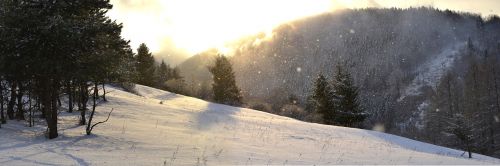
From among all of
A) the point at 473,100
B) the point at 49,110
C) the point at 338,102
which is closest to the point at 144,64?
the point at 338,102

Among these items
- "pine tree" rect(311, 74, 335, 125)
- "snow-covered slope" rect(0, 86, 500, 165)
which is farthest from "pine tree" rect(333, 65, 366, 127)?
"snow-covered slope" rect(0, 86, 500, 165)

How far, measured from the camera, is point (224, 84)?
6612 cm

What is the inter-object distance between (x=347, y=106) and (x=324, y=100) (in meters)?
2.76

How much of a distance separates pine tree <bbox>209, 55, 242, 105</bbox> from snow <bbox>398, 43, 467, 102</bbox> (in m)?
106

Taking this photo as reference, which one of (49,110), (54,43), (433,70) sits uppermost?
(433,70)

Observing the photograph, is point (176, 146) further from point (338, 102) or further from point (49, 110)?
point (338, 102)

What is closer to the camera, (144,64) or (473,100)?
(144,64)

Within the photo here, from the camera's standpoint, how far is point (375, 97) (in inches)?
6575

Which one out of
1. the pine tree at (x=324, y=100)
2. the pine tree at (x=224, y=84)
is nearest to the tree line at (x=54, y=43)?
the pine tree at (x=324, y=100)

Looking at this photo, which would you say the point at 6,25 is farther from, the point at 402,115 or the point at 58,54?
the point at 402,115

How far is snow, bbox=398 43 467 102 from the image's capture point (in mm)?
162125

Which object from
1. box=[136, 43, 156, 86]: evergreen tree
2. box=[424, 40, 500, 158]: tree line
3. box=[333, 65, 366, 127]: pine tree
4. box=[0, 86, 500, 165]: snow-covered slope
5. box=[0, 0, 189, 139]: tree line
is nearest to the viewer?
box=[0, 86, 500, 165]: snow-covered slope

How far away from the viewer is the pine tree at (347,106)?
45.3 m

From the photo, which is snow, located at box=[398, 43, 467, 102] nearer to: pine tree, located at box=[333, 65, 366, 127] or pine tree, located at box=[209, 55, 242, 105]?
pine tree, located at box=[209, 55, 242, 105]
